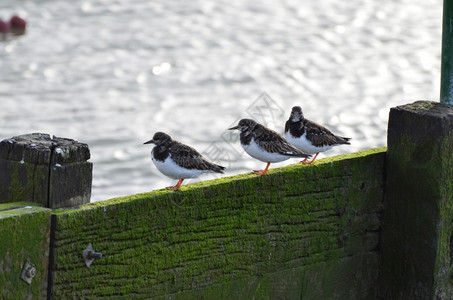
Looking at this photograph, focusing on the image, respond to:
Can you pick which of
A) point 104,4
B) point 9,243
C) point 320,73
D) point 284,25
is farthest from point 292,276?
point 104,4

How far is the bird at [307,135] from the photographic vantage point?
6.00m

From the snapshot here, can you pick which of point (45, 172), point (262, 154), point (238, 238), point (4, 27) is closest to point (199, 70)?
point (4, 27)

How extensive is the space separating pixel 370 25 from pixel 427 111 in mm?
14854

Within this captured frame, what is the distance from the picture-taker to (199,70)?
1591cm

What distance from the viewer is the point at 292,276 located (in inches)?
185

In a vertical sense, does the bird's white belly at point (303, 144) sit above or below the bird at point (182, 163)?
below

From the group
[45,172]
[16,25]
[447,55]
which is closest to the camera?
[45,172]

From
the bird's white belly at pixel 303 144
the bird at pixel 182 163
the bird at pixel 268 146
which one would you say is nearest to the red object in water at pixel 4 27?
the bird's white belly at pixel 303 144

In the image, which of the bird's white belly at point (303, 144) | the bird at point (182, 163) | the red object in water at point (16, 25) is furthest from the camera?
the red object in water at point (16, 25)

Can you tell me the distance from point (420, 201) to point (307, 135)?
4.37 ft

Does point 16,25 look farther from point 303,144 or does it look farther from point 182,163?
point 182,163

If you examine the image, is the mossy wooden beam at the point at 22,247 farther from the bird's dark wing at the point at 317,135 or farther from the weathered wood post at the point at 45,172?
the bird's dark wing at the point at 317,135

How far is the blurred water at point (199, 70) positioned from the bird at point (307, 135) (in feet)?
15.1

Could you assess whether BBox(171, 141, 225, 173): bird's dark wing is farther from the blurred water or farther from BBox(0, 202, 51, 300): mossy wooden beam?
the blurred water
